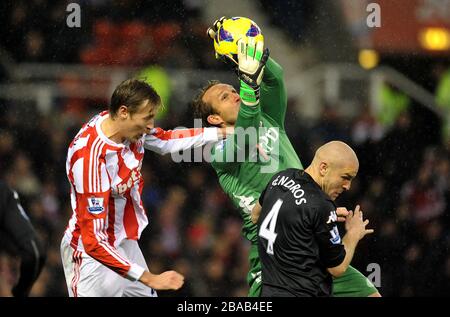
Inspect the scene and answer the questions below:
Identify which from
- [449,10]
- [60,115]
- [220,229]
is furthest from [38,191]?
[449,10]

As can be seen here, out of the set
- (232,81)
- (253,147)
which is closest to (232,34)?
(253,147)

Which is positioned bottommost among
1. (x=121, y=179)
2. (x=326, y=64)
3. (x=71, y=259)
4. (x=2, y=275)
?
(x=2, y=275)

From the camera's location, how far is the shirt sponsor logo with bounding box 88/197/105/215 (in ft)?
17.3

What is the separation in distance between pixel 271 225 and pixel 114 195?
1.03 m

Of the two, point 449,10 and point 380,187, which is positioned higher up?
point 449,10

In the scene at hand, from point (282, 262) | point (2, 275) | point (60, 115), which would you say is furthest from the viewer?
point (60, 115)

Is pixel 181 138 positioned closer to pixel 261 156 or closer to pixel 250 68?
pixel 261 156

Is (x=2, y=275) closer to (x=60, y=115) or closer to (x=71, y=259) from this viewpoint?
(x=60, y=115)

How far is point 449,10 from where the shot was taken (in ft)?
34.1

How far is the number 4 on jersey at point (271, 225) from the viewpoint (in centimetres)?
493

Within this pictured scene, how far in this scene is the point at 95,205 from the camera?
17.3 feet

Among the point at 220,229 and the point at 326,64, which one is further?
the point at 326,64

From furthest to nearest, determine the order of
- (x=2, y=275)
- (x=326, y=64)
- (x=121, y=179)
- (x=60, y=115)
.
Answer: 1. (x=326, y=64)
2. (x=60, y=115)
3. (x=2, y=275)
4. (x=121, y=179)
